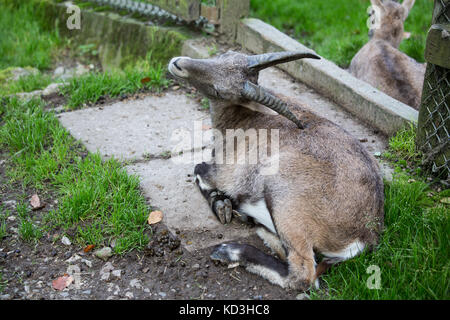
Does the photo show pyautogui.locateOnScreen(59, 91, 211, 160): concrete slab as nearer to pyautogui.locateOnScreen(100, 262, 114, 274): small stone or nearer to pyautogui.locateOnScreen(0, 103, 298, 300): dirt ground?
pyautogui.locateOnScreen(0, 103, 298, 300): dirt ground

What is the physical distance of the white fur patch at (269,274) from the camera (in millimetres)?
3494

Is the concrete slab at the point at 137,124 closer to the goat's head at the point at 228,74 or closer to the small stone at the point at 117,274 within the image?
the goat's head at the point at 228,74

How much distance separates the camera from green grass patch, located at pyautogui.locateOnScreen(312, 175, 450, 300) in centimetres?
325

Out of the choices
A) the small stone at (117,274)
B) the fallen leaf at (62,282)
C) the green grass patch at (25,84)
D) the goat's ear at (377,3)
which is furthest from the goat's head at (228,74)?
the goat's ear at (377,3)

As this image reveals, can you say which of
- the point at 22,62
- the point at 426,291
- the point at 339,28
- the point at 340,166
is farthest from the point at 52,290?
the point at 339,28

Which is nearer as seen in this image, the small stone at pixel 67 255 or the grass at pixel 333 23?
the small stone at pixel 67 255

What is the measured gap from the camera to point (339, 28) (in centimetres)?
809

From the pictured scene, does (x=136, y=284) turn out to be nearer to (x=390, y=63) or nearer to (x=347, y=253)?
(x=347, y=253)

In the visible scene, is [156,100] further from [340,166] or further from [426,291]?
[426,291]

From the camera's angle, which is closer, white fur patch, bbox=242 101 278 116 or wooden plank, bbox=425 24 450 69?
wooden plank, bbox=425 24 450 69

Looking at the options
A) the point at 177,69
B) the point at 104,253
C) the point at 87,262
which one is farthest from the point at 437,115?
the point at 87,262

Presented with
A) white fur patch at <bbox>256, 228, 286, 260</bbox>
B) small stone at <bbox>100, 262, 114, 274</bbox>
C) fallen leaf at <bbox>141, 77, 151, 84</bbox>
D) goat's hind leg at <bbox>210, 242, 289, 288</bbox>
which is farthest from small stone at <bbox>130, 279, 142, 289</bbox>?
fallen leaf at <bbox>141, 77, 151, 84</bbox>

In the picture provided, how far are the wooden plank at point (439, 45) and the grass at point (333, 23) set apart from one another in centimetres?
323

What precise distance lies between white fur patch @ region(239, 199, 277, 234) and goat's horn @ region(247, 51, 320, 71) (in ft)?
3.45
